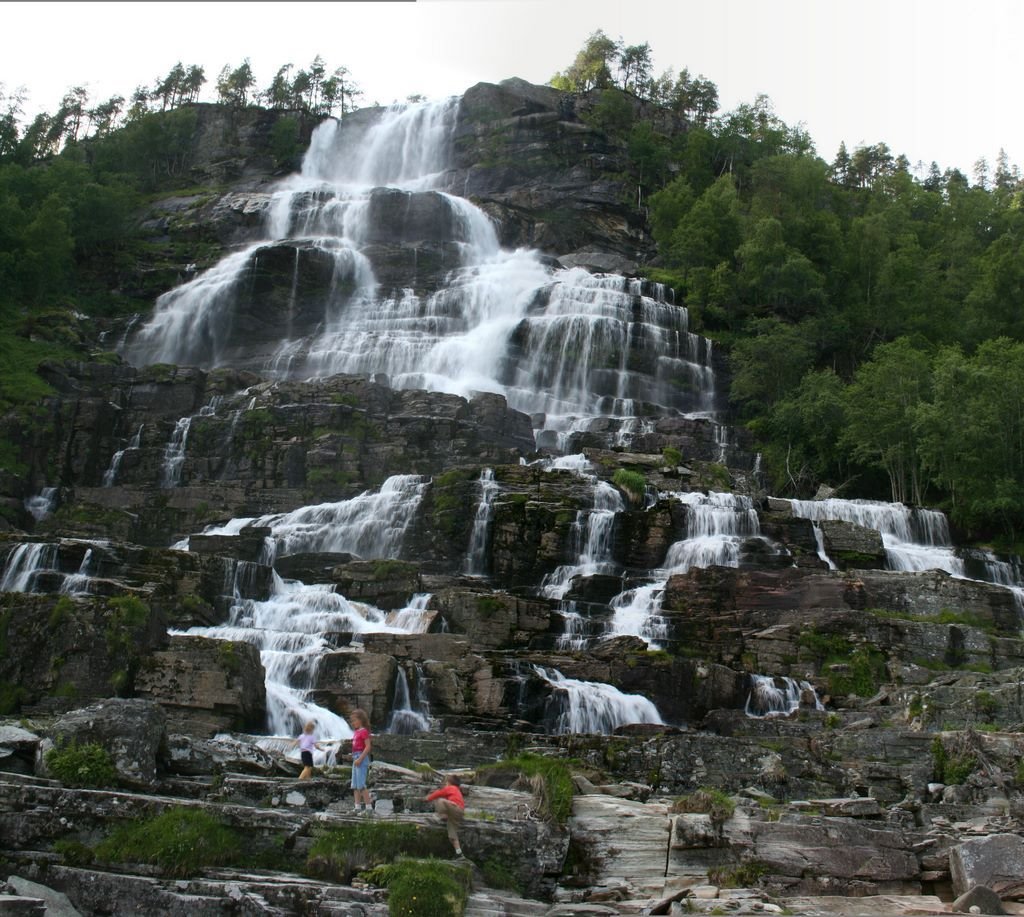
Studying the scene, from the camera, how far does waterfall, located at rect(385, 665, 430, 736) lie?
2231cm

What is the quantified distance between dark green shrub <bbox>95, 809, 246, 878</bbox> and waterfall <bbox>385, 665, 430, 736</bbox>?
11.0 m

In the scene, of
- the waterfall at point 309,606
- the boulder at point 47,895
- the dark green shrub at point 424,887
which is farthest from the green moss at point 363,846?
the waterfall at point 309,606

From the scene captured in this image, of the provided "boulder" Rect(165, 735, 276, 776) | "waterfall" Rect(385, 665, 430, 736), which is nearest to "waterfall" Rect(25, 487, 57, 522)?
"waterfall" Rect(385, 665, 430, 736)

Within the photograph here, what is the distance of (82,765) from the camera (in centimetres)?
1190

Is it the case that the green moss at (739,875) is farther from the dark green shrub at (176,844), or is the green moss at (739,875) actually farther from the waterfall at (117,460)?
the waterfall at (117,460)

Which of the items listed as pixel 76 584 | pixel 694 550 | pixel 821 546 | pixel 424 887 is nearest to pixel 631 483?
pixel 694 550

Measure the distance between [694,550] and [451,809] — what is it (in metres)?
21.5

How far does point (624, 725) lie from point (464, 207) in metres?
50.7

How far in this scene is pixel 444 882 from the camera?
1052cm

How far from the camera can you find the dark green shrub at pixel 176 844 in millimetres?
10938

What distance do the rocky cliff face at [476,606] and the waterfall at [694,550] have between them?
111 mm

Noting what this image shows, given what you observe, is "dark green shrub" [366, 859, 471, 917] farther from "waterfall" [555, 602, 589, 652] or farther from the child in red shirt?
"waterfall" [555, 602, 589, 652]

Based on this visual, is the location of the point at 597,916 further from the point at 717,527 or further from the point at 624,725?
the point at 717,527

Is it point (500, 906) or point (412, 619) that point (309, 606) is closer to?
point (412, 619)
